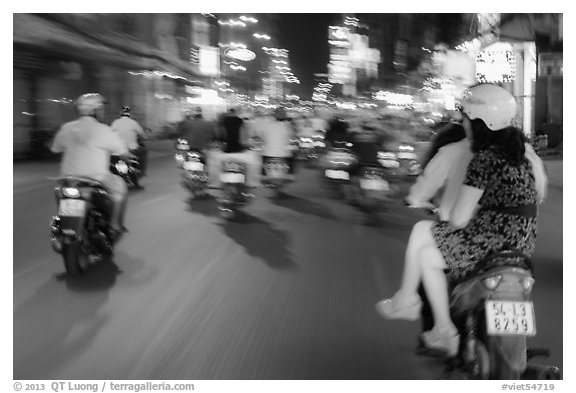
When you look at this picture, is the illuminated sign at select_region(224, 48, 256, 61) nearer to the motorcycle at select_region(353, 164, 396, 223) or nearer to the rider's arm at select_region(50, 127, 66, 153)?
the rider's arm at select_region(50, 127, 66, 153)

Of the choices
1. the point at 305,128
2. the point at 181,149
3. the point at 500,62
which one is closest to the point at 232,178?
the point at 181,149

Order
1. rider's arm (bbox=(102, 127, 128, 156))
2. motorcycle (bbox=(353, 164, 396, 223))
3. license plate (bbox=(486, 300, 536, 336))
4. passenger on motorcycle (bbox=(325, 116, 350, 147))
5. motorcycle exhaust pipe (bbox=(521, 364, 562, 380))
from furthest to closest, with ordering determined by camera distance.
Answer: passenger on motorcycle (bbox=(325, 116, 350, 147)) → motorcycle (bbox=(353, 164, 396, 223)) → rider's arm (bbox=(102, 127, 128, 156)) → motorcycle exhaust pipe (bbox=(521, 364, 562, 380)) → license plate (bbox=(486, 300, 536, 336))

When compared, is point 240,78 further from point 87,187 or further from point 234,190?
point 87,187

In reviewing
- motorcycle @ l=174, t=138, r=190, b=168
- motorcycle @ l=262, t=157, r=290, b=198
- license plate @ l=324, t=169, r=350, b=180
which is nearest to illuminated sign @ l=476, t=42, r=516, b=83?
license plate @ l=324, t=169, r=350, b=180

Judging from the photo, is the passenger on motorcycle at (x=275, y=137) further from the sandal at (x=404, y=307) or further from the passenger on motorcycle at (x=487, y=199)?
the passenger on motorcycle at (x=487, y=199)

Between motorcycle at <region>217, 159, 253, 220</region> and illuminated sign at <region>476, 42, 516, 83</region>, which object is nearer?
motorcycle at <region>217, 159, 253, 220</region>

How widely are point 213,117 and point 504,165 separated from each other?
367 inches

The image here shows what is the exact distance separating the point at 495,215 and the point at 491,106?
1.81 feet

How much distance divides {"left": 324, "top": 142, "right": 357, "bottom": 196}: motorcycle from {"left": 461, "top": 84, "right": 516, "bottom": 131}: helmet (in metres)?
8.55

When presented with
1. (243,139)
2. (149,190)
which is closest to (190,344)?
(243,139)

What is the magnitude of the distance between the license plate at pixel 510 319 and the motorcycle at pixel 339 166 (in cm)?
888

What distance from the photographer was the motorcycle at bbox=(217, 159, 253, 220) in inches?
445

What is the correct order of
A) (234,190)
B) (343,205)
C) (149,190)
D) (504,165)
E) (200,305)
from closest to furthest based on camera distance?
1. (504,165)
2. (200,305)
3. (234,190)
4. (343,205)
5. (149,190)
